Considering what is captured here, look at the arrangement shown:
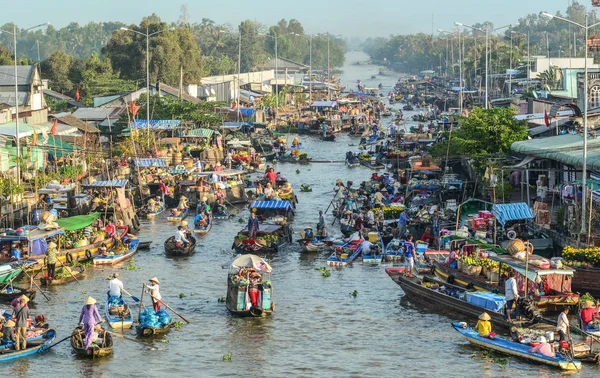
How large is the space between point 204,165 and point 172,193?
7890mm

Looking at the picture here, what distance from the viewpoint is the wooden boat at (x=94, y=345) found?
27.4 m

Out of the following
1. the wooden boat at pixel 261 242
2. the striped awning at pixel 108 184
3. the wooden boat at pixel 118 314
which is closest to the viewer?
the wooden boat at pixel 118 314

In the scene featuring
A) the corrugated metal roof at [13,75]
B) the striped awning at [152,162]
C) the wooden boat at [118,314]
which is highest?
the corrugated metal roof at [13,75]

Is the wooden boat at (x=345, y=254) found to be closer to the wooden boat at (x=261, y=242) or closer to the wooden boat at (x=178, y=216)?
the wooden boat at (x=261, y=242)

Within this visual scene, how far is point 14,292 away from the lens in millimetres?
33125

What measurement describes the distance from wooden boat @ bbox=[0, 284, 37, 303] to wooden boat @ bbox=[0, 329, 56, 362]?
500 cm

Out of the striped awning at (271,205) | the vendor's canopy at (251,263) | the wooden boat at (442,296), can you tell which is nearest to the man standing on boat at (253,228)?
the striped awning at (271,205)

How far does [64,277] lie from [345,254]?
1094 cm

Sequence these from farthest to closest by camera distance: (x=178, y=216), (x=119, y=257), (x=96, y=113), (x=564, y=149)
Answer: (x=96, y=113)
(x=178, y=216)
(x=564, y=149)
(x=119, y=257)

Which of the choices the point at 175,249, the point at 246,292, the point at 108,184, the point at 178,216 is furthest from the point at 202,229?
the point at 246,292

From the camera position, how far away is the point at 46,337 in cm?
2800

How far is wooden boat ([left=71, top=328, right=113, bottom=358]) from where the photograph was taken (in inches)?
1079

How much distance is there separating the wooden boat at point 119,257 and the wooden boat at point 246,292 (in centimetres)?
879

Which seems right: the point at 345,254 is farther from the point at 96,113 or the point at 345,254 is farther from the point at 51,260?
the point at 96,113
